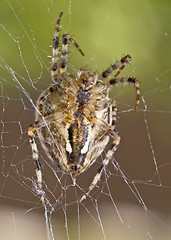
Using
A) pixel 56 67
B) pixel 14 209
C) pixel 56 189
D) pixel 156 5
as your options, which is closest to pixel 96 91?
pixel 56 67

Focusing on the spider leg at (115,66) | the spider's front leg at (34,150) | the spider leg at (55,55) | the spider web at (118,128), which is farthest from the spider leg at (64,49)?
the spider web at (118,128)

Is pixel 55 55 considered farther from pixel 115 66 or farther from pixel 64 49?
pixel 115 66

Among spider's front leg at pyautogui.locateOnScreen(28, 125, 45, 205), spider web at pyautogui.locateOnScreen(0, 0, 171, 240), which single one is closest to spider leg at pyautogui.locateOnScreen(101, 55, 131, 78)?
spider's front leg at pyautogui.locateOnScreen(28, 125, 45, 205)

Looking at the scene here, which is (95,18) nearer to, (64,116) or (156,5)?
(156,5)

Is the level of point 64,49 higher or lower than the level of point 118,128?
higher

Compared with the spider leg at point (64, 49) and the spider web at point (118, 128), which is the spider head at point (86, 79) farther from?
the spider web at point (118, 128)

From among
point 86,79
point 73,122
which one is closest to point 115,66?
point 86,79

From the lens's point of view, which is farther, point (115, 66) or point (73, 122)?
point (115, 66)
